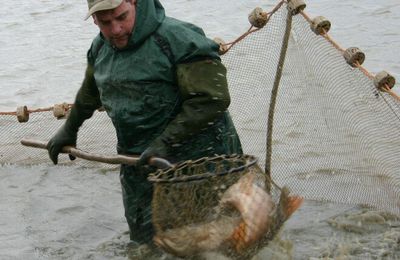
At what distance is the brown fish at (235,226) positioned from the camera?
3711 millimetres

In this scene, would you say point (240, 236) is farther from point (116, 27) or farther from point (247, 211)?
point (116, 27)

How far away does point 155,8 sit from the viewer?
433cm

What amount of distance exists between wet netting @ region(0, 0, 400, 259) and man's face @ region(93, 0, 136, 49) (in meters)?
0.85

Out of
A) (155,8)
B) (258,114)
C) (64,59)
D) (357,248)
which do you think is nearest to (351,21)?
(64,59)

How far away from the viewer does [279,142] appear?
263 inches

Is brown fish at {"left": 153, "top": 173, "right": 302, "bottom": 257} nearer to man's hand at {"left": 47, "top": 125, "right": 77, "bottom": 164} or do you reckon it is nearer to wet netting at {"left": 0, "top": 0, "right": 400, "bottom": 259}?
wet netting at {"left": 0, "top": 0, "right": 400, "bottom": 259}

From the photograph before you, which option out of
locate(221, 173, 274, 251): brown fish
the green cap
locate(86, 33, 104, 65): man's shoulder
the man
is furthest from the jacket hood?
locate(221, 173, 274, 251): brown fish

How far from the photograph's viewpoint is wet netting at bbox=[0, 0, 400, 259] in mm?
3736

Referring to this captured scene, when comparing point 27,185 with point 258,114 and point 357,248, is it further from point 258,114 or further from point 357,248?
point 357,248

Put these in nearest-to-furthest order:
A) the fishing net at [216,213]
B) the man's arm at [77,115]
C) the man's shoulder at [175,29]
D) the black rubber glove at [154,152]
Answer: the fishing net at [216,213], the black rubber glove at [154,152], the man's shoulder at [175,29], the man's arm at [77,115]

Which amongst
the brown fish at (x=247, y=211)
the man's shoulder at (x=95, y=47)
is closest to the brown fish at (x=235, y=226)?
the brown fish at (x=247, y=211)

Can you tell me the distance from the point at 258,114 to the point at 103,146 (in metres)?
1.68

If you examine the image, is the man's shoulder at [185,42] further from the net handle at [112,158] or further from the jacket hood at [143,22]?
the net handle at [112,158]

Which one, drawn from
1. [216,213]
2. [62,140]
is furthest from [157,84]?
[62,140]
